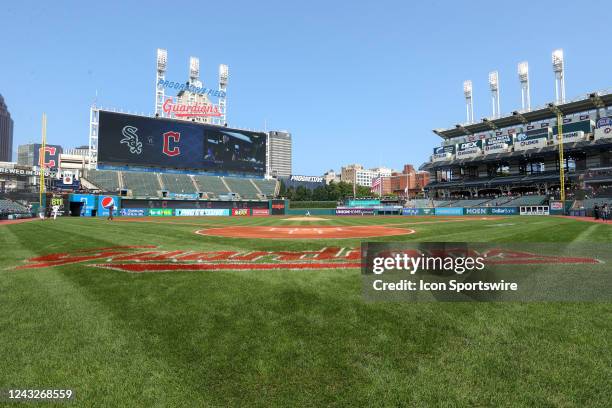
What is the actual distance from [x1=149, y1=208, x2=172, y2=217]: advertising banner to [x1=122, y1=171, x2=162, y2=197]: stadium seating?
163 inches

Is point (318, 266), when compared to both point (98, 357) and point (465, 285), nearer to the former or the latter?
point (465, 285)

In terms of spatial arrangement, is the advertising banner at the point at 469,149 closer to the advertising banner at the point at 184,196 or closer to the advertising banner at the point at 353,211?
the advertising banner at the point at 353,211

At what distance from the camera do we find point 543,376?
3.52 metres

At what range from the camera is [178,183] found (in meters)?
73.6

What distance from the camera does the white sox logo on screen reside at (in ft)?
226

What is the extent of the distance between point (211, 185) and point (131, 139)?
18445 millimetres

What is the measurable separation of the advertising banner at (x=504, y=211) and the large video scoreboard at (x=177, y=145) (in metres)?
52.3

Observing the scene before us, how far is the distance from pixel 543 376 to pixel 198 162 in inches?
3136

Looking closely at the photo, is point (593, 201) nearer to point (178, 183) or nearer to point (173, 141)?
point (178, 183)

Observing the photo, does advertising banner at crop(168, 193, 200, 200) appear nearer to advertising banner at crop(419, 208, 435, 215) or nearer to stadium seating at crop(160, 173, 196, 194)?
stadium seating at crop(160, 173, 196, 194)

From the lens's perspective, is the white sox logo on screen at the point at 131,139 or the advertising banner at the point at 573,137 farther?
the white sox logo on screen at the point at 131,139

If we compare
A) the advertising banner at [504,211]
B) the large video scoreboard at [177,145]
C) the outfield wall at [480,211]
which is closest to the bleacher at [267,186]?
the large video scoreboard at [177,145]

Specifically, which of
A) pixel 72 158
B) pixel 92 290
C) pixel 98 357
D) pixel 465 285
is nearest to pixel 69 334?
pixel 98 357

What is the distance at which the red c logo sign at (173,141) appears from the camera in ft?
241
